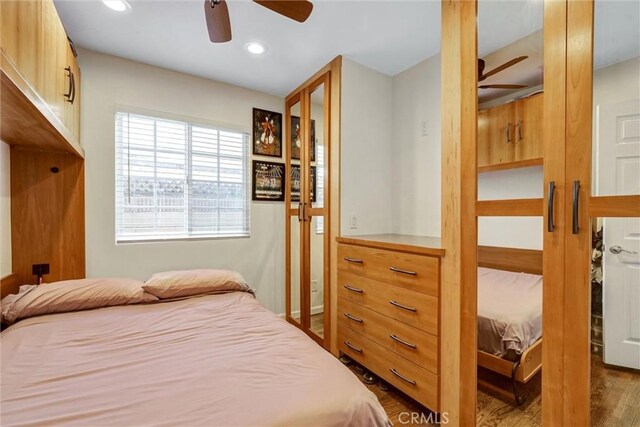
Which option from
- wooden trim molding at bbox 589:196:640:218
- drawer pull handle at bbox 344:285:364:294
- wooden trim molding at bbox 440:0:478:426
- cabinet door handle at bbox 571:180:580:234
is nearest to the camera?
wooden trim molding at bbox 589:196:640:218

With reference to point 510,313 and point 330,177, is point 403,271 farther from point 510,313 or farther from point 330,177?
point 330,177

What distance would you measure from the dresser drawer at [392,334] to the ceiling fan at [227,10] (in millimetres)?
1824

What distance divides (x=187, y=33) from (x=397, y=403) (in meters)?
2.97

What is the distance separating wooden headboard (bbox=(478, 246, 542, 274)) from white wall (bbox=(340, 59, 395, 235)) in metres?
1.16

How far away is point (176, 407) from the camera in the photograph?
86 centimetres

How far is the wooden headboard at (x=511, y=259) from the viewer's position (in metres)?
1.27

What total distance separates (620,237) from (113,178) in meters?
3.18

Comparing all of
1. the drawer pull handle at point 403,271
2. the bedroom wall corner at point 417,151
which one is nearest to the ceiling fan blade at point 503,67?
the bedroom wall corner at point 417,151

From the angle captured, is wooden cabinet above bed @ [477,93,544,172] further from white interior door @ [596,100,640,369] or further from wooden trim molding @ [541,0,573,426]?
white interior door @ [596,100,640,369]

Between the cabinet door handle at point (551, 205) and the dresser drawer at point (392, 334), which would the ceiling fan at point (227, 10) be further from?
the dresser drawer at point (392, 334)

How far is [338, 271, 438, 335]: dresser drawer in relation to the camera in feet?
5.35

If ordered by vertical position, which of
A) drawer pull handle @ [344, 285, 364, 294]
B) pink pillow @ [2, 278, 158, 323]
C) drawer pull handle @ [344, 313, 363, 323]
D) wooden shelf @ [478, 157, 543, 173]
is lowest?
drawer pull handle @ [344, 313, 363, 323]

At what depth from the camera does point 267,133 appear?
3105 mm

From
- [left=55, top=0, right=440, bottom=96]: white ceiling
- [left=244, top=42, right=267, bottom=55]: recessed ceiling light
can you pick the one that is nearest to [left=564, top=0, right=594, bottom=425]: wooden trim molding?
[left=55, top=0, right=440, bottom=96]: white ceiling
